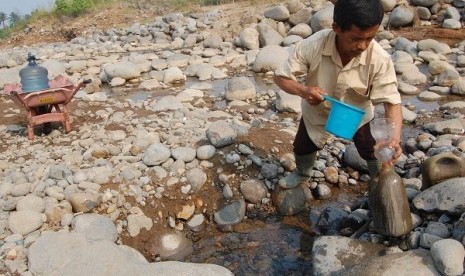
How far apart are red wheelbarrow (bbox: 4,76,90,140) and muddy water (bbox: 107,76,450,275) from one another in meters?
2.44

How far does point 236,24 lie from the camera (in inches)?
501

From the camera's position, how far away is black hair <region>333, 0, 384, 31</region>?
8.03 ft

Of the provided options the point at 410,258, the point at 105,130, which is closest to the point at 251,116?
the point at 105,130

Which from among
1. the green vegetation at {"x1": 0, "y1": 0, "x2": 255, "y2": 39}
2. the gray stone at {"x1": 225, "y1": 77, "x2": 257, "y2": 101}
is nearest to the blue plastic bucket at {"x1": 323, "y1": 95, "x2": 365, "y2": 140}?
the gray stone at {"x1": 225, "y1": 77, "x2": 257, "y2": 101}

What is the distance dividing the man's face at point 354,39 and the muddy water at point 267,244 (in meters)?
1.73

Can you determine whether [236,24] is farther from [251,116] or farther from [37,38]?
[37,38]

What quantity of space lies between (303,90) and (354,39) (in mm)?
436

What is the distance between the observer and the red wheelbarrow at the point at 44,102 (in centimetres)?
501

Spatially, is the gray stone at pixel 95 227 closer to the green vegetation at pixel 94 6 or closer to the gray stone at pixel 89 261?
the gray stone at pixel 89 261

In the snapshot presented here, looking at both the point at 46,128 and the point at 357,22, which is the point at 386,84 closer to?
the point at 357,22

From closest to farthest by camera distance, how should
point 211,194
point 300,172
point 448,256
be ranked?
1. point 448,256
2. point 300,172
3. point 211,194

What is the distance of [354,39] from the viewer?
262 centimetres

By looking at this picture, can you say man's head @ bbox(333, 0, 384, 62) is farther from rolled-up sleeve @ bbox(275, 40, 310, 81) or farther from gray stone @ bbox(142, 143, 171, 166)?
gray stone @ bbox(142, 143, 171, 166)

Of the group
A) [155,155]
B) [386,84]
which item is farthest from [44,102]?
[386,84]
